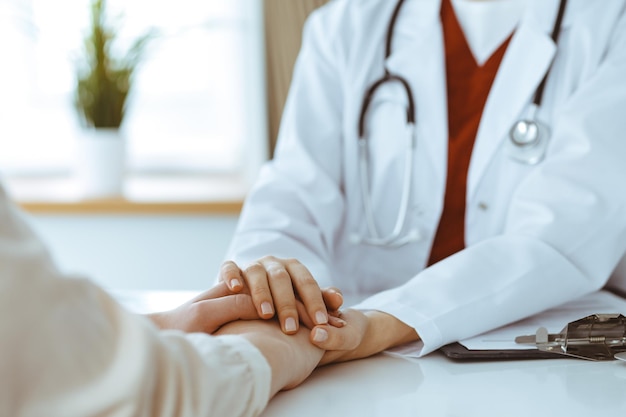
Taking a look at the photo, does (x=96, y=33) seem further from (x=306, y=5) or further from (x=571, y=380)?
(x=571, y=380)

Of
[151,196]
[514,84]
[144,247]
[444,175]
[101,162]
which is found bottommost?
[144,247]


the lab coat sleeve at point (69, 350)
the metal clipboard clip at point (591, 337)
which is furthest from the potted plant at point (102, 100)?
the lab coat sleeve at point (69, 350)

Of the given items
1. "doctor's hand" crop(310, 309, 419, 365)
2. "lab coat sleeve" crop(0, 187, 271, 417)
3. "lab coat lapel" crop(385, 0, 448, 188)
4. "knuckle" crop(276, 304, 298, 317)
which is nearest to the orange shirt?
"lab coat lapel" crop(385, 0, 448, 188)

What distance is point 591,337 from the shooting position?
0.87 metres

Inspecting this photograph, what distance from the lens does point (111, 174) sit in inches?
91.0

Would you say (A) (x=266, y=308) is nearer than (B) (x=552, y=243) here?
Yes

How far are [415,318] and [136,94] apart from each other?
1765mm

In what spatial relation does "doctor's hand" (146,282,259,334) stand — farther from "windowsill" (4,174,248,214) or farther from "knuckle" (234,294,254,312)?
"windowsill" (4,174,248,214)

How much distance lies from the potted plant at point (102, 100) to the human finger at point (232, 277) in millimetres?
1406

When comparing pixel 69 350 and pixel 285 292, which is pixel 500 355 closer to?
pixel 285 292

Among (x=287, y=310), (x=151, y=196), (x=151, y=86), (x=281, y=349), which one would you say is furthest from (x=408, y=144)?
(x=151, y=86)

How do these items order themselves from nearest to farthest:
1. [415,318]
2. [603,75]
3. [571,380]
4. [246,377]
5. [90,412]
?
[90,412]
[246,377]
[571,380]
[415,318]
[603,75]

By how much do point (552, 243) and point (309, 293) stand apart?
1.35 ft

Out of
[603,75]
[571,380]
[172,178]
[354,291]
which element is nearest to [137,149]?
[172,178]
